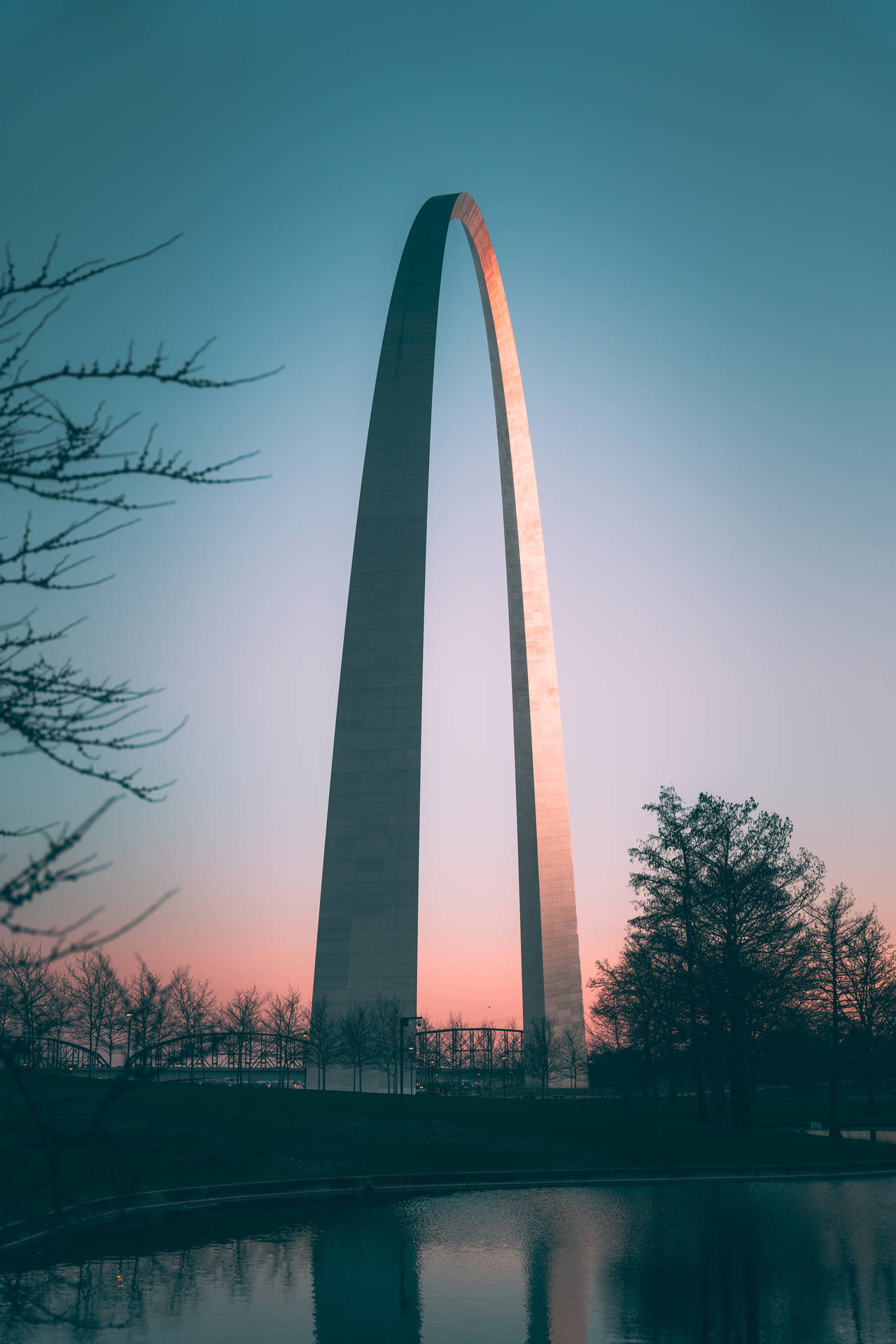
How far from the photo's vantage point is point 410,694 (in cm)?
5069

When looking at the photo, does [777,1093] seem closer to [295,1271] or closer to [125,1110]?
[125,1110]

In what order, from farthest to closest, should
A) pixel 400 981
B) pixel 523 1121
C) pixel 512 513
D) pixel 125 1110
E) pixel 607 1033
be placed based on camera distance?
pixel 607 1033 → pixel 512 513 → pixel 400 981 → pixel 523 1121 → pixel 125 1110

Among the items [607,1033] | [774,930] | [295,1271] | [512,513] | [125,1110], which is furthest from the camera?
[607,1033]

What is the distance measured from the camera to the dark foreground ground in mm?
24875

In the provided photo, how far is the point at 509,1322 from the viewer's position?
1251cm

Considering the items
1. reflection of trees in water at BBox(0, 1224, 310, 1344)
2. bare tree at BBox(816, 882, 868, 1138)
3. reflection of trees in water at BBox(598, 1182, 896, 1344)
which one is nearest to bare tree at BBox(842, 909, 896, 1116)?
bare tree at BBox(816, 882, 868, 1138)

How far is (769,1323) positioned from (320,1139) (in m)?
19.3

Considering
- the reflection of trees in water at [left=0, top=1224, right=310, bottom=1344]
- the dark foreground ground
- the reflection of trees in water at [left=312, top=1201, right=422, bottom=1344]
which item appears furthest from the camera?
the dark foreground ground

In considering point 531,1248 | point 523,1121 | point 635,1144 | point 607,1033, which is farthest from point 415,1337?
point 607,1033

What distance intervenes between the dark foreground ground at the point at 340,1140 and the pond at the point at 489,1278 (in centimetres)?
398

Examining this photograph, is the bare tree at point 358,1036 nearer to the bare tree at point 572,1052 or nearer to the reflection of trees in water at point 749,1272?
the bare tree at point 572,1052

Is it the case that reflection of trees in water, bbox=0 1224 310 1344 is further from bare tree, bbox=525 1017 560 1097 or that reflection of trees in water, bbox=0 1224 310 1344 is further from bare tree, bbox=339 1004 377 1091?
bare tree, bbox=525 1017 560 1097

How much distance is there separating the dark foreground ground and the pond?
3.98 metres

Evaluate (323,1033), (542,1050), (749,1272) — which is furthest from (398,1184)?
(542,1050)
